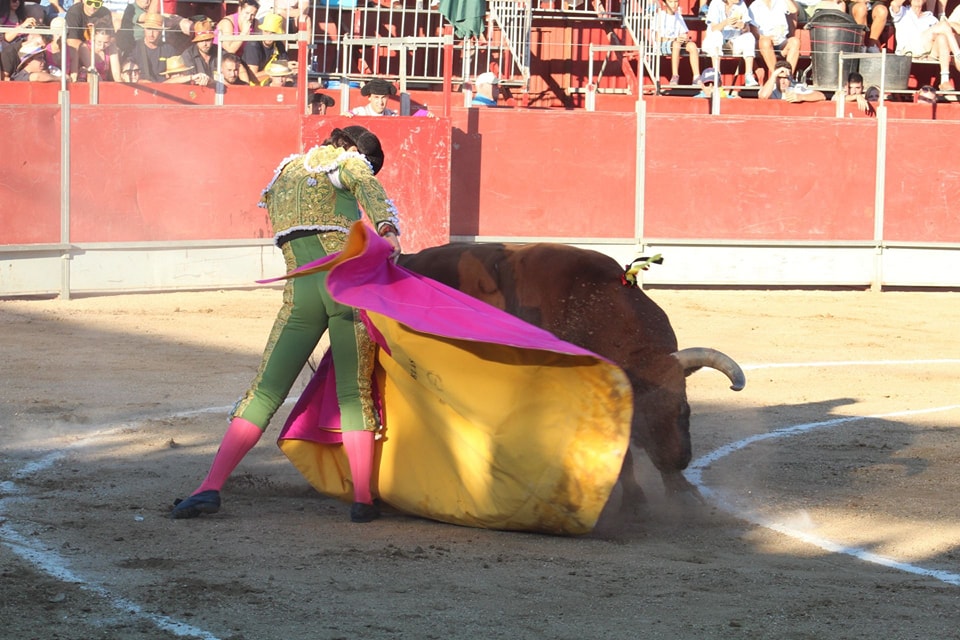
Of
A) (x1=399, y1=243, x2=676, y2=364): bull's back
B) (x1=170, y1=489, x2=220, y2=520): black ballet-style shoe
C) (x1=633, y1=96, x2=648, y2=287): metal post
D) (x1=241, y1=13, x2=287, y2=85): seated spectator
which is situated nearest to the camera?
(x1=170, y1=489, x2=220, y2=520): black ballet-style shoe

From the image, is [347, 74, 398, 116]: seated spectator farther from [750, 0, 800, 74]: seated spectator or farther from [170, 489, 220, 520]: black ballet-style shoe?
[170, 489, 220, 520]: black ballet-style shoe

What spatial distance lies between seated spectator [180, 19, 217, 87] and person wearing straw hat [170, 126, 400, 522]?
682cm

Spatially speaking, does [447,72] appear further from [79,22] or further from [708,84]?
[708,84]

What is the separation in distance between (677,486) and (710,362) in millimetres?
384

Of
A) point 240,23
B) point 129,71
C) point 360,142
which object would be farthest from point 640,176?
point 360,142

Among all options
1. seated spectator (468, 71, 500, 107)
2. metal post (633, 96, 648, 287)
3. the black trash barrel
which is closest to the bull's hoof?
metal post (633, 96, 648, 287)

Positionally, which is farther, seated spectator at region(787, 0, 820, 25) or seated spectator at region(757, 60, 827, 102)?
seated spectator at region(787, 0, 820, 25)

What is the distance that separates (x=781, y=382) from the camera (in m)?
6.79

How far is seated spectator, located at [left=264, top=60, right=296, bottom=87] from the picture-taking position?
1089 cm

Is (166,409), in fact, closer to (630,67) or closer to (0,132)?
(0,132)

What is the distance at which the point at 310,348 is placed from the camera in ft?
12.8

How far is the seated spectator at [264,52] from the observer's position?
36.1ft

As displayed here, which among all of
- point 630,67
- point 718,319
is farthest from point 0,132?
point 630,67

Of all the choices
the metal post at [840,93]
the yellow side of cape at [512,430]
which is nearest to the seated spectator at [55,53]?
the metal post at [840,93]
